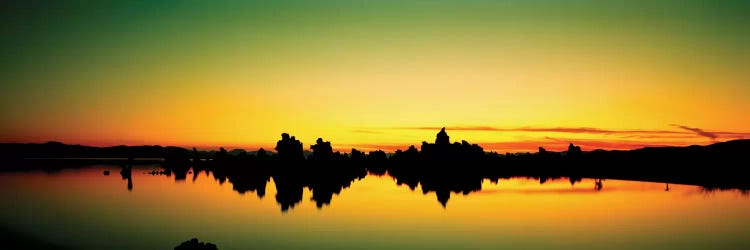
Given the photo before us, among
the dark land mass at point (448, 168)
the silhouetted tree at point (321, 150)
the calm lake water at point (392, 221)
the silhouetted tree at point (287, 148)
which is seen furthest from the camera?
the silhouetted tree at point (321, 150)

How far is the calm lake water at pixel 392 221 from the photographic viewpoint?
30.0 m

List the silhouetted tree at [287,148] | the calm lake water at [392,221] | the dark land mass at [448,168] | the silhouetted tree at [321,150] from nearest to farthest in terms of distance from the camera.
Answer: the calm lake water at [392,221] → the dark land mass at [448,168] → the silhouetted tree at [287,148] → the silhouetted tree at [321,150]

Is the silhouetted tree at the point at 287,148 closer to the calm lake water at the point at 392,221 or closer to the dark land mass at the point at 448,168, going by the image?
the dark land mass at the point at 448,168

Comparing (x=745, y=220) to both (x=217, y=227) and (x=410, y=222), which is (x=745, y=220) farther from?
(x=217, y=227)

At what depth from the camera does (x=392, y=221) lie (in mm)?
39281

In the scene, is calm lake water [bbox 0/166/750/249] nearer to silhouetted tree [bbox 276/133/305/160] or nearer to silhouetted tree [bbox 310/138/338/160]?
silhouetted tree [bbox 276/133/305/160]

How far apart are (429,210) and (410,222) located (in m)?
7.15

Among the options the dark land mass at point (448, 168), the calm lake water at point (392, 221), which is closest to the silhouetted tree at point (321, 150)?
the dark land mass at point (448, 168)

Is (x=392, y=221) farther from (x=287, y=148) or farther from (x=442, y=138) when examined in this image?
(x=442, y=138)

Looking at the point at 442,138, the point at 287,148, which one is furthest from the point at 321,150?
the point at 442,138

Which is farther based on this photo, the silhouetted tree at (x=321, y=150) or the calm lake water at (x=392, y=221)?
the silhouetted tree at (x=321, y=150)

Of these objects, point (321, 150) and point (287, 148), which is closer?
point (287, 148)

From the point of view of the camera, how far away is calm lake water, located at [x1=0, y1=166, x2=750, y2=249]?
30.0 m

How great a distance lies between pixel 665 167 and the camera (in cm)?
10031
